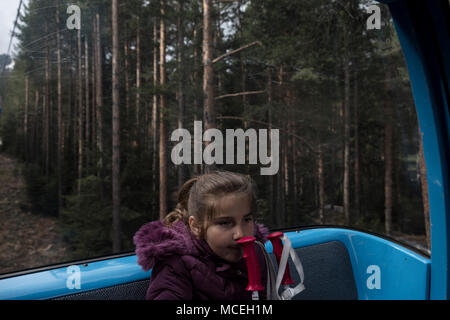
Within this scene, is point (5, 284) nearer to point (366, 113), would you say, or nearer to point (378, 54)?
point (378, 54)

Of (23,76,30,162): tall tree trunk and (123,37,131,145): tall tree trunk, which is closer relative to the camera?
(23,76,30,162): tall tree trunk

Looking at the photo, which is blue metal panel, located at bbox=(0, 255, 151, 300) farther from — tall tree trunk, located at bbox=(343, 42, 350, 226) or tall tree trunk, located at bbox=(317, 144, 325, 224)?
tall tree trunk, located at bbox=(343, 42, 350, 226)

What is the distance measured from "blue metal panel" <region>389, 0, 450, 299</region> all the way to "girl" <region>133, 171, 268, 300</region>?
48 cm

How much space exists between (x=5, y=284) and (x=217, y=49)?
13.9 ft

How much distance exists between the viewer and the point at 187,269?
98cm

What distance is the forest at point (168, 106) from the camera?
13.4 ft

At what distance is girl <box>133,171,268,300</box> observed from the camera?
0.95m

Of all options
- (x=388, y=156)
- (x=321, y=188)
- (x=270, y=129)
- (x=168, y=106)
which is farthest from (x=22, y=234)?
(x=388, y=156)

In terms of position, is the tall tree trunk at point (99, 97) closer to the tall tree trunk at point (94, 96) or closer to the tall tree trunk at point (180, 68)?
the tall tree trunk at point (94, 96)

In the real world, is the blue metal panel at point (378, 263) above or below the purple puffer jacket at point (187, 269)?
below

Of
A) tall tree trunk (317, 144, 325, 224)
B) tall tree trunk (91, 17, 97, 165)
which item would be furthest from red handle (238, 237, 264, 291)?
tall tree trunk (317, 144, 325, 224)

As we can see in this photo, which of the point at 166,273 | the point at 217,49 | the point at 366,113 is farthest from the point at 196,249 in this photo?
the point at 366,113

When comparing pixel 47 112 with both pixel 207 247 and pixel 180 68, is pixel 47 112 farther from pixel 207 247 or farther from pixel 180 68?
pixel 207 247

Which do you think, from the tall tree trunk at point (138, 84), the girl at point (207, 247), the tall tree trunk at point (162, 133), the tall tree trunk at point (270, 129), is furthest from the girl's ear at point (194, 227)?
the tall tree trunk at point (138, 84)
